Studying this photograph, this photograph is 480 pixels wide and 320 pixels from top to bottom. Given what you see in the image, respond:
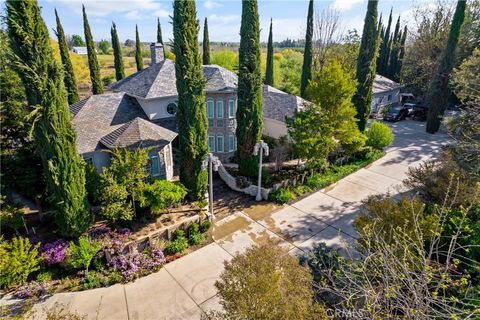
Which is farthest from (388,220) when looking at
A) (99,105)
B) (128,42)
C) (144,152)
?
(128,42)

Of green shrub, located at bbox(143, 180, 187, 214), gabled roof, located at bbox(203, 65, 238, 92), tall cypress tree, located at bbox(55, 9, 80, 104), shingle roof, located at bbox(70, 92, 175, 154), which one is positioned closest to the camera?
green shrub, located at bbox(143, 180, 187, 214)

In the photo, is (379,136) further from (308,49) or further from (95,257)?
(95,257)

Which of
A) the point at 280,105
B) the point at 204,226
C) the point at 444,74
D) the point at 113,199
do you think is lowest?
the point at 204,226

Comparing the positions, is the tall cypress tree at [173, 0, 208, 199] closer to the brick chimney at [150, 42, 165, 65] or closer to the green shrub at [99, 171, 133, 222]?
the green shrub at [99, 171, 133, 222]

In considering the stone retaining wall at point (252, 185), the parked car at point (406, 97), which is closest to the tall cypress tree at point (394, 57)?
the parked car at point (406, 97)

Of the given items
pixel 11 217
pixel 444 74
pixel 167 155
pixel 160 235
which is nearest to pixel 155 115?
pixel 167 155

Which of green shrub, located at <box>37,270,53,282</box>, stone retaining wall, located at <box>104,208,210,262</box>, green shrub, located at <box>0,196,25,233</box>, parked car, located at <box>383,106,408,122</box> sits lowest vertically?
green shrub, located at <box>37,270,53,282</box>

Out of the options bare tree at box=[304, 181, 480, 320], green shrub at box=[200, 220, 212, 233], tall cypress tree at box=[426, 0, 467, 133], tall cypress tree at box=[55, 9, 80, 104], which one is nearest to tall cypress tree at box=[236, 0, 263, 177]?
green shrub at box=[200, 220, 212, 233]
